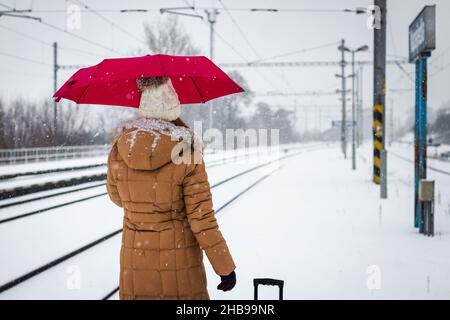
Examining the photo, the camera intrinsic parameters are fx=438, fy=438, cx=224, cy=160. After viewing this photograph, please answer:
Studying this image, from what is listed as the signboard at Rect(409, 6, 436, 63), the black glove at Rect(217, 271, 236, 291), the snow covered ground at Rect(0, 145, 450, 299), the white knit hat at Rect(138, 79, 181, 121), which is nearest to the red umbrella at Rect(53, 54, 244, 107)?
the white knit hat at Rect(138, 79, 181, 121)

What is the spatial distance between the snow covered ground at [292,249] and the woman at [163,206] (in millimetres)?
2284

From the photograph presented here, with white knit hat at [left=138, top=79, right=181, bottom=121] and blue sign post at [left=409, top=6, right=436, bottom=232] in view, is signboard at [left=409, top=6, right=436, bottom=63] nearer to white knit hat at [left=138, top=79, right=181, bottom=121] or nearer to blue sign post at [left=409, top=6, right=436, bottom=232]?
blue sign post at [left=409, top=6, right=436, bottom=232]

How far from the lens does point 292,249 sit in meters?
6.27

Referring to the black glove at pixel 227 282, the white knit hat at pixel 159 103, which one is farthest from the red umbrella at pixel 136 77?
the black glove at pixel 227 282

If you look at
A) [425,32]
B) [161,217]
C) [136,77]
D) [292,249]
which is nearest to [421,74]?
[425,32]

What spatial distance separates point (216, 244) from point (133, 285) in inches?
20.7

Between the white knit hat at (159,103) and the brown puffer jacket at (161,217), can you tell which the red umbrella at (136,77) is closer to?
the white knit hat at (159,103)

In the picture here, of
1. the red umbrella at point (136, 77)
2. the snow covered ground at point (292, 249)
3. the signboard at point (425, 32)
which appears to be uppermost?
the signboard at point (425, 32)

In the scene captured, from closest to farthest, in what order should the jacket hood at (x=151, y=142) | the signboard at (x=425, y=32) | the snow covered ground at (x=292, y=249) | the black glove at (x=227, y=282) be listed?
1. the jacket hood at (x=151, y=142)
2. the black glove at (x=227, y=282)
3. the snow covered ground at (x=292, y=249)
4. the signboard at (x=425, y=32)

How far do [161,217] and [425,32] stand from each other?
6011 mm

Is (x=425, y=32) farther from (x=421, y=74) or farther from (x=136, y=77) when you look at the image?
(x=136, y=77)

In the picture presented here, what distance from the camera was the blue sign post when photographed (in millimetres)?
6668

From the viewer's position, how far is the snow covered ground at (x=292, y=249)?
4754 millimetres

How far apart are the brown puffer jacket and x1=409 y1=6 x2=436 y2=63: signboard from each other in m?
5.75
